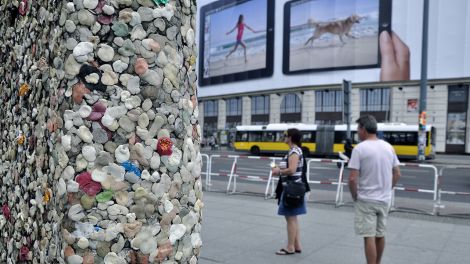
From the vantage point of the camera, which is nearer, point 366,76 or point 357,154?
point 357,154

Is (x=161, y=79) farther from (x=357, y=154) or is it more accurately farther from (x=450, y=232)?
(x=450, y=232)

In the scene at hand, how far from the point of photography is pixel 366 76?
47.6 m

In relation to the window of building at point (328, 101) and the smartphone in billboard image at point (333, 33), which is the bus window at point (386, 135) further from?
the window of building at point (328, 101)

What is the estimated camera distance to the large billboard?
44.1 m

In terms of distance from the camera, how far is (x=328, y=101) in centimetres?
5025

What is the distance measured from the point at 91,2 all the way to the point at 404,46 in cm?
4885

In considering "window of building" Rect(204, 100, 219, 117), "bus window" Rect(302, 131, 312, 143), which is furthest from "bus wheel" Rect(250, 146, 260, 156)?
"window of building" Rect(204, 100, 219, 117)

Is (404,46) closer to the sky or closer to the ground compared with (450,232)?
closer to the sky

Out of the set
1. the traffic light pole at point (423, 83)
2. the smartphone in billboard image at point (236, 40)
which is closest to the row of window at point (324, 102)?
the smartphone in billboard image at point (236, 40)

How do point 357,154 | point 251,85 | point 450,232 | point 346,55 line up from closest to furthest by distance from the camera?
1. point 357,154
2. point 450,232
3. point 346,55
4. point 251,85

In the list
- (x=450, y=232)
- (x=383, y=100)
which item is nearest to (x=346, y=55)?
(x=383, y=100)

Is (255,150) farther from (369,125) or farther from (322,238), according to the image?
(369,125)

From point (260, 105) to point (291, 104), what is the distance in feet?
17.3

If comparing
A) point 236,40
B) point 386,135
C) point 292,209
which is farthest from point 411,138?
point 236,40
